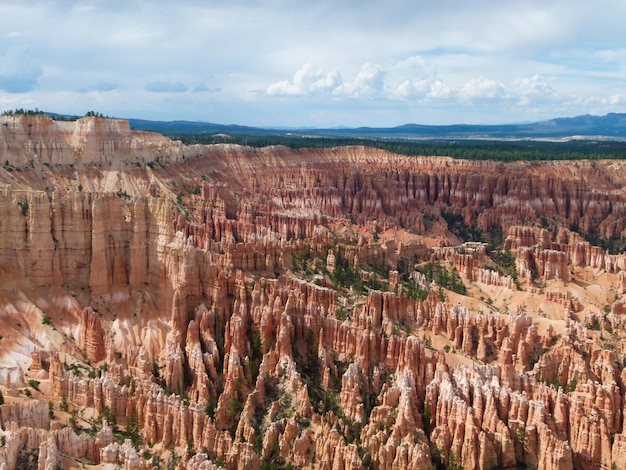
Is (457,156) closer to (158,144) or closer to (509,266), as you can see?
(158,144)

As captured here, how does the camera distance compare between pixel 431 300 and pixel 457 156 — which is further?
pixel 457 156

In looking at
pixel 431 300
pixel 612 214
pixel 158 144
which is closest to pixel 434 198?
pixel 612 214

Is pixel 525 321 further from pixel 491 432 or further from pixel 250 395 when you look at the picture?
pixel 250 395

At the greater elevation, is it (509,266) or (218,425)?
(509,266)

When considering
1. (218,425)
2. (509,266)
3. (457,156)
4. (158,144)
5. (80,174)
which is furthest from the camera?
(457,156)

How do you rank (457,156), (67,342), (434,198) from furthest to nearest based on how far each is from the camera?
1. (457,156)
2. (434,198)
3. (67,342)

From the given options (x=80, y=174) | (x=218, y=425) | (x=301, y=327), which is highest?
(x=80, y=174)
